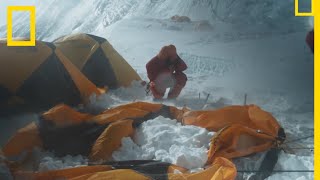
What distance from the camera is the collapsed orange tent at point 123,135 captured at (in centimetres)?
200

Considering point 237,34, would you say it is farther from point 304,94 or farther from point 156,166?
point 156,166

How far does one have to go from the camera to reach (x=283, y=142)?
7.74 ft

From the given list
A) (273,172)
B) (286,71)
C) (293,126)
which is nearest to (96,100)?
(293,126)

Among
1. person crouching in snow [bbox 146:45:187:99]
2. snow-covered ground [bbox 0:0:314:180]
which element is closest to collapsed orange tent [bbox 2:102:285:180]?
snow-covered ground [bbox 0:0:314:180]

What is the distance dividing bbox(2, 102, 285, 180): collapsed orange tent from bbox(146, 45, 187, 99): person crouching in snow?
1.39 m

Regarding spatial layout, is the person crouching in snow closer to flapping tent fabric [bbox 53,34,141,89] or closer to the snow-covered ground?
the snow-covered ground

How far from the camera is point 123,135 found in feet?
7.56

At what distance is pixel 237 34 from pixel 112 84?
423cm

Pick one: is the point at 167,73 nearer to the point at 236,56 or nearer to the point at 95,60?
the point at 95,60

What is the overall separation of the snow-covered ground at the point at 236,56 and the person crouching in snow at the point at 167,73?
0.13 meters

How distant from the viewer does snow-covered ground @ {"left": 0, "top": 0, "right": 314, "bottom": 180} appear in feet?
10.6

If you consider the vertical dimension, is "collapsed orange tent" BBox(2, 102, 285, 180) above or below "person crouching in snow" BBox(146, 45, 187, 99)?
above

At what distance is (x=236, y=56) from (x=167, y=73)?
8.03 feet

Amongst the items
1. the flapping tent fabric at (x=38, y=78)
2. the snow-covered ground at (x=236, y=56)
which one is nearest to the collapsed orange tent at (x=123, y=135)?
the snow-covered ground at (x=236, y=56)
